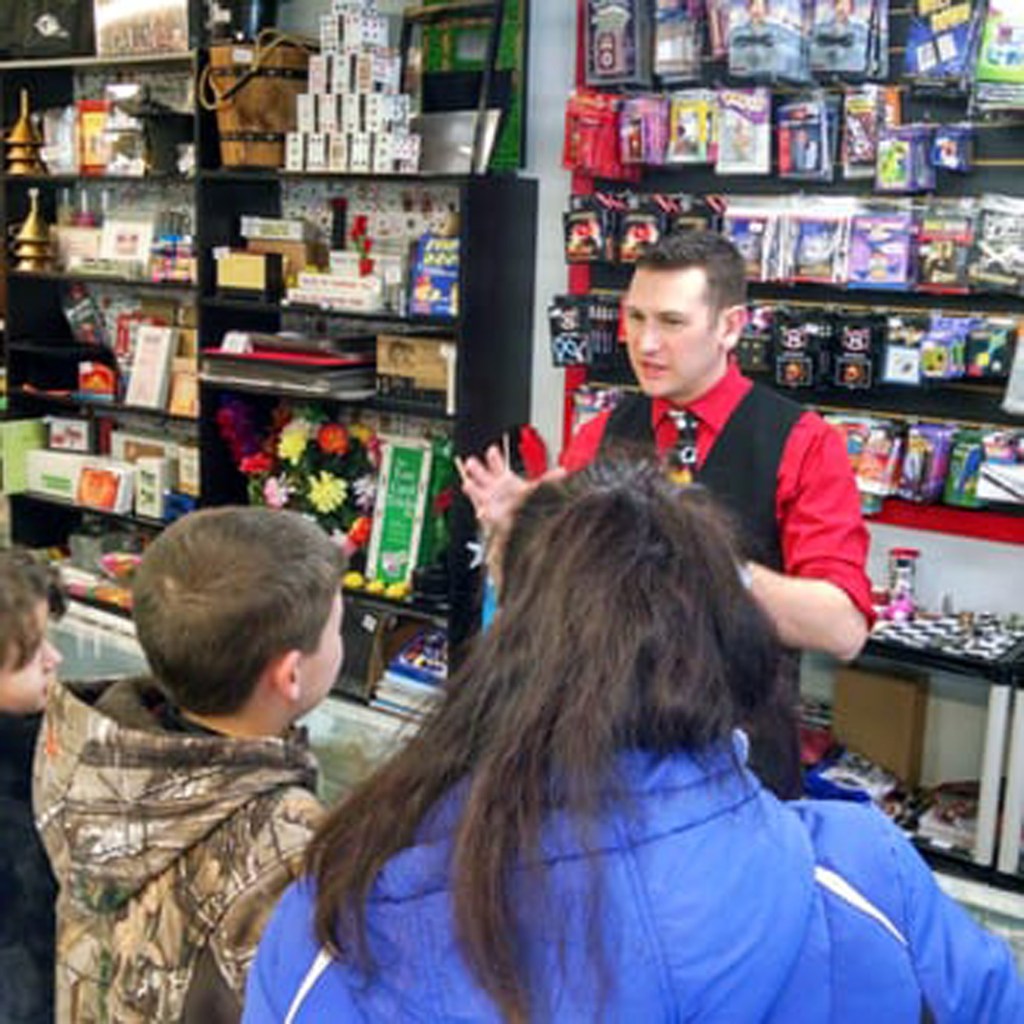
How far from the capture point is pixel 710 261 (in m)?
2.39

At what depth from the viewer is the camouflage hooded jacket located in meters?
1.29

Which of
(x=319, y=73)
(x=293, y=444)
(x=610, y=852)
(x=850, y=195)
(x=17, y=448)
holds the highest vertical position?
(x=319, y=73)

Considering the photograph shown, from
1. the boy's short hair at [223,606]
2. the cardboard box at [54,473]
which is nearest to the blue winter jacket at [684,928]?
the boy's short hair at [223,606]

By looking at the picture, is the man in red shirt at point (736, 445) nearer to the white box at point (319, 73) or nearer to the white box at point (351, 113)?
the white box at point (351, 113)

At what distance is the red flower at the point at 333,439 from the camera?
15.0ft

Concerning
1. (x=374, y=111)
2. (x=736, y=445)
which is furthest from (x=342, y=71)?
(x=736, y=445)

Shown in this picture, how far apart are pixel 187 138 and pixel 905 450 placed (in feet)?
9.62

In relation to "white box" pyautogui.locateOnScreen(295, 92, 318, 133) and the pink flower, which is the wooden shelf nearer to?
"white box" pyautogui.locateOnScreen(295, 92, 318, 133)

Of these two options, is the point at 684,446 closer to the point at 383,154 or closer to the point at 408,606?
the point at 408,606

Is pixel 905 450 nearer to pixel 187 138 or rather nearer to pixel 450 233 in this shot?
pixel 450 233

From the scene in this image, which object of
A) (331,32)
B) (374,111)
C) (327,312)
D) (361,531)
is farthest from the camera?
(361,531)

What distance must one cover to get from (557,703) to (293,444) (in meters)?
3.90

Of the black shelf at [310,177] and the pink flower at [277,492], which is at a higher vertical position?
the black shelf at [310,177]

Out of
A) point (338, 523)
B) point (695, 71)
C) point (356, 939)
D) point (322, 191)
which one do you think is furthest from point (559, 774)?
point (322, 191)
